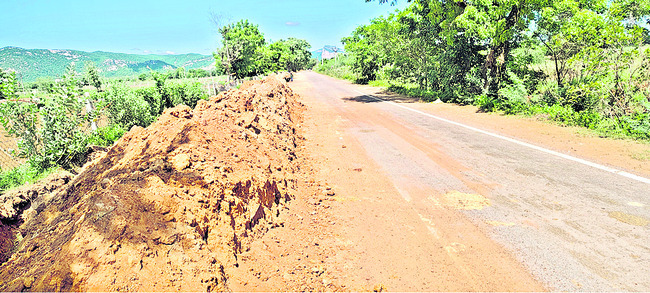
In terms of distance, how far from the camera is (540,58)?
12867 mm

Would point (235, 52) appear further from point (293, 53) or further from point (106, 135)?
point (293, 53)

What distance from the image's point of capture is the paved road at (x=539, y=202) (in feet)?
9.61

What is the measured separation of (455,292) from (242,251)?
6.59 ft

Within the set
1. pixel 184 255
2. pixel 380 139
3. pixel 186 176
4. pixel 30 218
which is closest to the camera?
pixel 184 255

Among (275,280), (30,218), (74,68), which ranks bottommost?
(30,218)

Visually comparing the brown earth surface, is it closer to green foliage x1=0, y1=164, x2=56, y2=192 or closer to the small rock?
A: the small rock

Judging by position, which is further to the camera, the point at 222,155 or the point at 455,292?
the point at 222,155

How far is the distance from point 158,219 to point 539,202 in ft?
15.0

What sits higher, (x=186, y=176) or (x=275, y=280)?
(x=186, y=176)

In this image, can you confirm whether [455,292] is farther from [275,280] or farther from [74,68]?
[74,68]

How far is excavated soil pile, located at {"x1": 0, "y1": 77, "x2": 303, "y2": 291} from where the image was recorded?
91.0 inches

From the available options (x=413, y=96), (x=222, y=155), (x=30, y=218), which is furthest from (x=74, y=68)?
(x=413, y=96)

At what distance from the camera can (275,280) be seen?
2879 millimetres

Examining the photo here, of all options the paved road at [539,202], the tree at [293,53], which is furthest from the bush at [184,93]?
the tree at [293,53]
